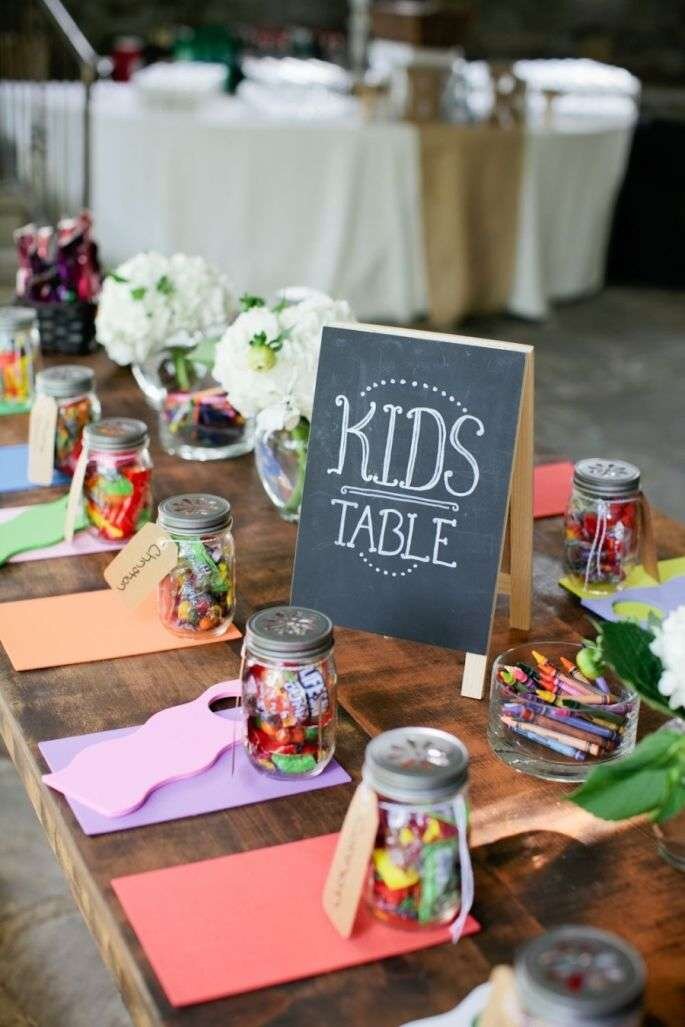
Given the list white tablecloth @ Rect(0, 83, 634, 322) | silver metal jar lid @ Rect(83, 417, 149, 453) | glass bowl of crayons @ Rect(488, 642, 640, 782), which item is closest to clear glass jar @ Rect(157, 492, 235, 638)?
silver metal jar lid @ Rect(83, 417, 149, 453)

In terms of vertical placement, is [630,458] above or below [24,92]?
below

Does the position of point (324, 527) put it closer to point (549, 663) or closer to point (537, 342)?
point (549, 663)

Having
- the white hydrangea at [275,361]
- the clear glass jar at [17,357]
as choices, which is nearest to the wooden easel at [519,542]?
the white hydrangea at [275,361]

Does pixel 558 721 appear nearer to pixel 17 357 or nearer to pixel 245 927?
pixel 245 927

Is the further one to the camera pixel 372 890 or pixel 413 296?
pixel 413 296

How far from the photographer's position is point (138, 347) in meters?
2.11

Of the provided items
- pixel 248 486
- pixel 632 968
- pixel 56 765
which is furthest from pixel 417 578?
pixel 632 968

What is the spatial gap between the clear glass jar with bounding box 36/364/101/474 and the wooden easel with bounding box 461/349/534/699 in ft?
2.35

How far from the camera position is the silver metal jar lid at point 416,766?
94 cm

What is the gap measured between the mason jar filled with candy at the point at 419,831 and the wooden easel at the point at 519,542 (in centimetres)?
36

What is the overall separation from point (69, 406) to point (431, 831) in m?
1.13

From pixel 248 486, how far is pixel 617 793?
3.37 ft

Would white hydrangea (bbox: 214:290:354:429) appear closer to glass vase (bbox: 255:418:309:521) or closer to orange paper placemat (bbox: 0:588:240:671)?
glass vase (bbox: 255:418:309:521)

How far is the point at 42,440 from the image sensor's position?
1894 mm
